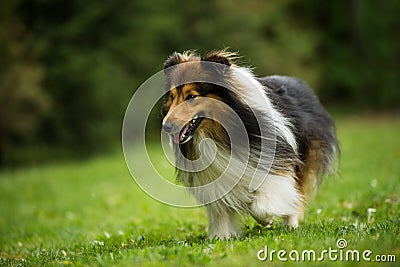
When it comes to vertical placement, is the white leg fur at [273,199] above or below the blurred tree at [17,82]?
below

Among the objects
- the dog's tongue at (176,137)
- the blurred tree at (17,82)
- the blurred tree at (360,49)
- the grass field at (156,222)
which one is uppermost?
the blurred tree at (360,49)

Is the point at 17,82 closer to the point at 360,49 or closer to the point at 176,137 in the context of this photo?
the point at 176,137

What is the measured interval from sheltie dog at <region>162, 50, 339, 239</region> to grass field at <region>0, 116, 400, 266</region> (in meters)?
0.39

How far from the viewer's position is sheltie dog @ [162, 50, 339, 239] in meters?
5.81

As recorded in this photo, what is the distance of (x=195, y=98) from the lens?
577 centimetres

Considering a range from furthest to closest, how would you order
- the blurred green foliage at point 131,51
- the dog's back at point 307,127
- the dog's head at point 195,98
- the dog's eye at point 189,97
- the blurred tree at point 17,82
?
the blurred green foliage at point 131,51 → the blurred tree at point 17,82 → the dog's back at point 307,127 → the dog's eye at point 189,97 → the dog's head at point 195,98

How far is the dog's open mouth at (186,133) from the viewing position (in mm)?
5656

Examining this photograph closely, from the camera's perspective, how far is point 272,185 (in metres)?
6.12

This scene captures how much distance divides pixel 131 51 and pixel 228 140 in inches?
864

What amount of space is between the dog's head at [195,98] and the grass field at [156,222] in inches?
47.7

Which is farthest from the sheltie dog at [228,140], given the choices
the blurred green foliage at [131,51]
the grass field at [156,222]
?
the blurred green foliage at [131,51]

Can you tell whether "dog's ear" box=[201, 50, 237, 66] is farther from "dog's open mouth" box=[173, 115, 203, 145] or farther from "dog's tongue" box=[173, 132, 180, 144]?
"dog's tongue" box=[173, 132, 180, 144]

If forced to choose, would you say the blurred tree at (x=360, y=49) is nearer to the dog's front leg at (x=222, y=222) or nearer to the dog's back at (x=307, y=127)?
the dog's back at (x=307, y=127)

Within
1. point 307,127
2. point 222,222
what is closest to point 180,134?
point 222,222
